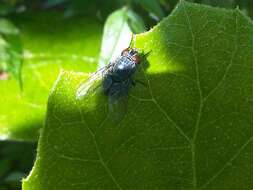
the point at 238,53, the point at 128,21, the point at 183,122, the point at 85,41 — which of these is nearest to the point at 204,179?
the point at 183,122

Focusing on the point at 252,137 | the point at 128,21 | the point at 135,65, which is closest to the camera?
the point at 252,137

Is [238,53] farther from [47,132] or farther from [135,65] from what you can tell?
[47,132]

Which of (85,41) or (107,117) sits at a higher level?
(85,41)

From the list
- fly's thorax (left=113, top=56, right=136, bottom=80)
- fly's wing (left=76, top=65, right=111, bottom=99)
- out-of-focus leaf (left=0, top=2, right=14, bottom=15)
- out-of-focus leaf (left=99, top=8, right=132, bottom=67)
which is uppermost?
out-of-focus leaf (left=0, top=2, right=14, bottom=15)

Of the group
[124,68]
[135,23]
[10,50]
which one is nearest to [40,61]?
[10,50]

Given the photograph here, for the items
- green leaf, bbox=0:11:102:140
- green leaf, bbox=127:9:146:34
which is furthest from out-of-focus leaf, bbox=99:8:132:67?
green leaf, bbox=0:11:102:140

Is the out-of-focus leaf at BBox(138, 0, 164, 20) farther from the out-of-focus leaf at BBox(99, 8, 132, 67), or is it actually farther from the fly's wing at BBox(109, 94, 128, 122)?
the fly's wing at BBox(109, 94, 128, 122)
